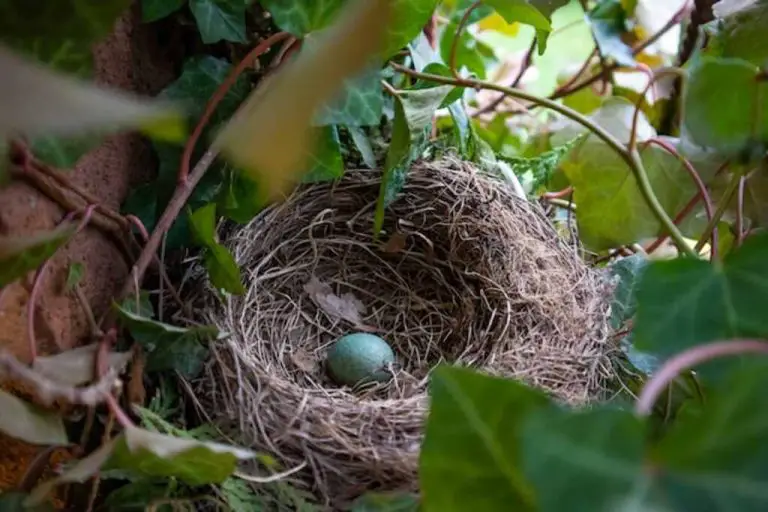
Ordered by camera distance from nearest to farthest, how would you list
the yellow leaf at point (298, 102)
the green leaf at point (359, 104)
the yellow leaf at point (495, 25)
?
the yellow leaf at point (298, 102)
the green leaf at point (359, 104)
the yellow leaf at point (495, 25)

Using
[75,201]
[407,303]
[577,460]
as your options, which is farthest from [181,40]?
[577,460]

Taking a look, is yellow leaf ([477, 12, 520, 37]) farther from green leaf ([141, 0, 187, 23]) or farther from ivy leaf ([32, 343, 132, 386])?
ivy leaf ([32, 343, 132, 386])

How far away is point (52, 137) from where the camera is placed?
62 cm

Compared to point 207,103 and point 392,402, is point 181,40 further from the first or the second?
point 392,402

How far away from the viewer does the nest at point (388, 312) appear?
2.37ft

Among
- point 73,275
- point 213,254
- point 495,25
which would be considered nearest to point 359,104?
point 213,254

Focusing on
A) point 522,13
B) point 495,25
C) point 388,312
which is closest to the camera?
point 522,13

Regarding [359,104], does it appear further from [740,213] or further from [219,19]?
[740,213]

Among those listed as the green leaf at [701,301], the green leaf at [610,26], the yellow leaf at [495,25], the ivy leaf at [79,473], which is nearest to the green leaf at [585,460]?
the green leaf at [701,301]

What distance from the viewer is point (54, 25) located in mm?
535

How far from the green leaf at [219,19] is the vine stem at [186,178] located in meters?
0.04

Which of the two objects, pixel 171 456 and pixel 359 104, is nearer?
pixel 171 456

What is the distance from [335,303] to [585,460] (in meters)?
0.74

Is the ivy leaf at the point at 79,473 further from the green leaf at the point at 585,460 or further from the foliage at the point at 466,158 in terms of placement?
the green leaf at the point at 585,460
